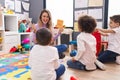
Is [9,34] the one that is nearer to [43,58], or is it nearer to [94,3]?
[94,3]

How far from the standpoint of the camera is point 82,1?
140 inches

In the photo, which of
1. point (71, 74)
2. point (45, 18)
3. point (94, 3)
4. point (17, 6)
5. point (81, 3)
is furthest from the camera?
point (17, 6)

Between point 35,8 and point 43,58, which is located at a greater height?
point 35,8

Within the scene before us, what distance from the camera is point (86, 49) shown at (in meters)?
1.91

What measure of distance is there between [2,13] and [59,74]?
1971 mm

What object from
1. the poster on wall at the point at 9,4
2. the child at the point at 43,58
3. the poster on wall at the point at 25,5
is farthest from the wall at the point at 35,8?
the child at the point at 43,58

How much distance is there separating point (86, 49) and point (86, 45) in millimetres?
51

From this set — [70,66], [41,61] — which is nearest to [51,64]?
[41,61]

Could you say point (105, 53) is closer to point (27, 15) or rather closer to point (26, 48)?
point (26, 48)

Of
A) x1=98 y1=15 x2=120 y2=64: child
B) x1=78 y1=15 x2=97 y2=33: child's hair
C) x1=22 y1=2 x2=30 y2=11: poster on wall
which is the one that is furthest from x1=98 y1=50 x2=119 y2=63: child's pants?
x1=22 y1=2 x2=30 y2=11: poster on wall

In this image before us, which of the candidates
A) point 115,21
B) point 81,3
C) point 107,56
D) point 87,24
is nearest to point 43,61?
point 87,24

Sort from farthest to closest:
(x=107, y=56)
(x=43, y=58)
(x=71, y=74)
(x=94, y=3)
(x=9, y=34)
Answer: (x=94, y=3) → (x=9, y=34) → (x=107, y=56) → (x=71, y=74) → (x=43, y=58)

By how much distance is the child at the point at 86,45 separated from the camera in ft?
6.17

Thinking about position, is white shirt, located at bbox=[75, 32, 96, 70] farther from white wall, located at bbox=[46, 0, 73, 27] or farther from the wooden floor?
white wall, located at bbox=[46, 0, 73, 27]
